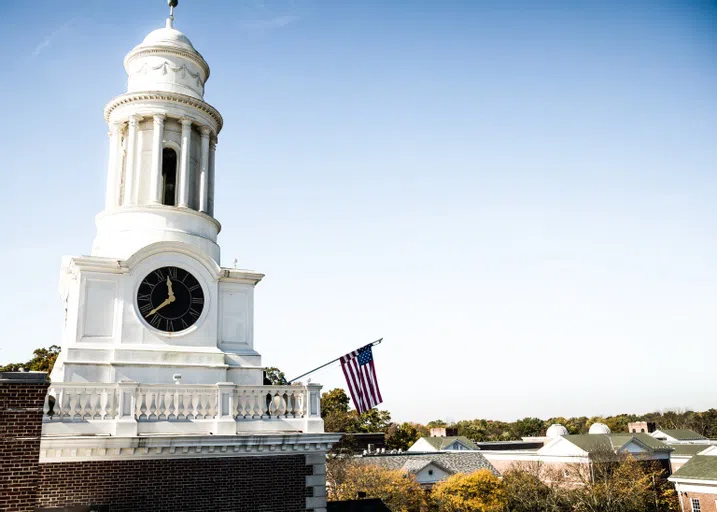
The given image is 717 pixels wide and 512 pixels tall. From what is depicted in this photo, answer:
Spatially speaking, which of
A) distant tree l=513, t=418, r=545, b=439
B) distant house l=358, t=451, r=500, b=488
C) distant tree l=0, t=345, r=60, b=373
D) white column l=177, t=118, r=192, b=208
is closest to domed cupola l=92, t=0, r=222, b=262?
white column l=177, t=118, r=192, b=208

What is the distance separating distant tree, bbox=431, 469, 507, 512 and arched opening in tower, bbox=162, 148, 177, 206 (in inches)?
1410

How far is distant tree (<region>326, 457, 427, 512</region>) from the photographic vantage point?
4331cm

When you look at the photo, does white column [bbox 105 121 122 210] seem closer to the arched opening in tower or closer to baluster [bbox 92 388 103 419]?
the arched opening in tower

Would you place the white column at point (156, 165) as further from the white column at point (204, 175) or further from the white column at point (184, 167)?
the white column at point (204, 175)

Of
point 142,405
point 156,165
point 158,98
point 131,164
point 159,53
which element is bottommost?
A: point 142,405

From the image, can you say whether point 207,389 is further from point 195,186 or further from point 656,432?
point 656,432

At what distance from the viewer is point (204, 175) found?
20.6m

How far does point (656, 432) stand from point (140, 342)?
9693 centimetres

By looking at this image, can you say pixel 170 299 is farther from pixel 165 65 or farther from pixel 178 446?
pixel 165 65

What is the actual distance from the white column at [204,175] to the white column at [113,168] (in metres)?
2.62

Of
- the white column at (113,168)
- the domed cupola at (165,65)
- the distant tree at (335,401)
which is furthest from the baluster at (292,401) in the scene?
the distant tree at (335,401)

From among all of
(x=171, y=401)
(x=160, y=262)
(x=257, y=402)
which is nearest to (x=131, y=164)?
(x=160, y=262)

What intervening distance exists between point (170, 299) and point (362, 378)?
20.2 feet

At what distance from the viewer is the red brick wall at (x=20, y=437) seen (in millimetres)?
12008
